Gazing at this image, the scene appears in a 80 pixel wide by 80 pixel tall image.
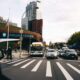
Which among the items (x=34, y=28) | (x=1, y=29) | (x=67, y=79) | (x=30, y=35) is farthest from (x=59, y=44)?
(x=67, y=79)

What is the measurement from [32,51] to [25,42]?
72.2 meters

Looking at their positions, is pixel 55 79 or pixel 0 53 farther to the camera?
pixel 55 79

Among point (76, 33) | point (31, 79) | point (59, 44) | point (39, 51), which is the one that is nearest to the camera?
point (31, 79)

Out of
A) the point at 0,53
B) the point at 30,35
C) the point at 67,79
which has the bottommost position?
the point at 67,79

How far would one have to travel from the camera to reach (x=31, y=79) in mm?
13406

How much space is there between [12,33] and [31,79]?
114m

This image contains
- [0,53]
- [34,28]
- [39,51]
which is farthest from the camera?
[34,28]

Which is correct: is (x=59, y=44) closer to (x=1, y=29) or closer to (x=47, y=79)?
(x=1, y=29)

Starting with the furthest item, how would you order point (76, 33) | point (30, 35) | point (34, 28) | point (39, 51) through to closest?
point (34, 28) → point (76, 33) → point (30, 35) → point (39, 51)

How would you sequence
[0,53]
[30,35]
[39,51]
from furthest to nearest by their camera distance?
[30,35], [39,51], [0,53]

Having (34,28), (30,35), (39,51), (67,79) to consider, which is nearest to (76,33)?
(34,28)

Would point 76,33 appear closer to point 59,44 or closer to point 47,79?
point 59,44

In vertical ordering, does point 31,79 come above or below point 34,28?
below

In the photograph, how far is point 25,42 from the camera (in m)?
126
